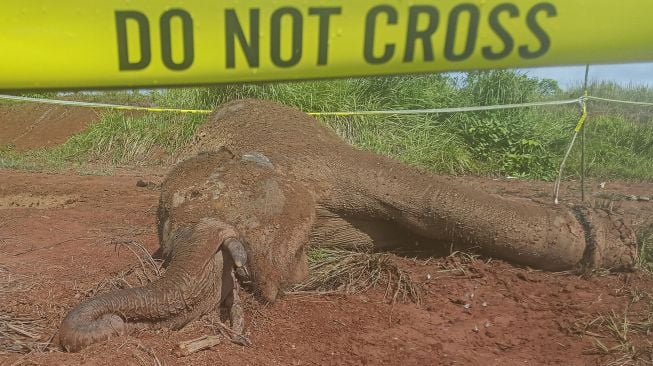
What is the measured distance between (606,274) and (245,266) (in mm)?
2762

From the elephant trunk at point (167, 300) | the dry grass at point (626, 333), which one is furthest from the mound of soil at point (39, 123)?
the dry grass at point (626, 333)

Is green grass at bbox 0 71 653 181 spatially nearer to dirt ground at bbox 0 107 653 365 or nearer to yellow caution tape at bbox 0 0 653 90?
dirt ground at bbox 0 107 653 365

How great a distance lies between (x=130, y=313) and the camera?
11.3ft

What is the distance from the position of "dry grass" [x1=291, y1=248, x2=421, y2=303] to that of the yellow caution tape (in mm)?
2456

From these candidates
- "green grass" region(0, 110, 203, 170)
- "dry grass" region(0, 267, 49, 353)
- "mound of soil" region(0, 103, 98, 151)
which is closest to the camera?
"dry grass" region(0, 267, 49, 353)

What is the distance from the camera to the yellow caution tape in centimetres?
234

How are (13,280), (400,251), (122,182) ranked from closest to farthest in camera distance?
1. (13,280)
2. (400,251)
3. (122,182)

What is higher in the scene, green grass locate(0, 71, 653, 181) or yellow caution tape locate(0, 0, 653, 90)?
yellow caution tape locate(0, 0, 653, 90)

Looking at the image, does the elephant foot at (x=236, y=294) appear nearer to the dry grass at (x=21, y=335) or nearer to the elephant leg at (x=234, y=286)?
the elephant leg at (x=234, y=286)

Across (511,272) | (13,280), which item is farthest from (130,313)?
(511,272)

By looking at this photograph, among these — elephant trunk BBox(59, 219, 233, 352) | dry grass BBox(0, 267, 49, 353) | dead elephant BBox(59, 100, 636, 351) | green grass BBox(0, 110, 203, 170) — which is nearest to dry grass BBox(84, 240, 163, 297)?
dead elephant BBox(59, 100, 636, 351)

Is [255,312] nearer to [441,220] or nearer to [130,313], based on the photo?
[130,313]

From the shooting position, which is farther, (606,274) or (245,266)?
(606,274)

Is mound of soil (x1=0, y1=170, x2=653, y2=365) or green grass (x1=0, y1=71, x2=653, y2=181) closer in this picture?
mound of soil (x1=0, y1=170, x2=653, y2=365)
